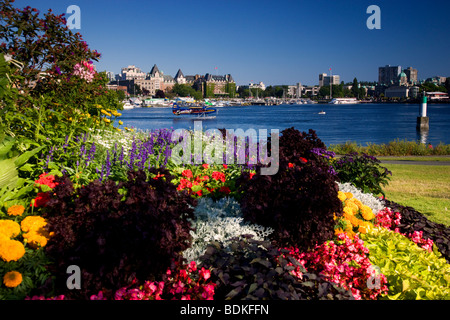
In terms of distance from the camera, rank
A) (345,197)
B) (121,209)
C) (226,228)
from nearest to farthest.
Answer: (121,209) < (226,228) < (345,197)

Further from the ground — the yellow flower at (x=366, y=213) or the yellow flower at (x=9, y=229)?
the yellow flower at (x=9, y=229)

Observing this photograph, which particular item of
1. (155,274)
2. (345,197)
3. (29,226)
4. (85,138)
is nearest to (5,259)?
(29,226)

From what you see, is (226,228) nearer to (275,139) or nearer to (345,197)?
(345,197)

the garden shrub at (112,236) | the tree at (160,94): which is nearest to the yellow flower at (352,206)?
the garden shrub at (112,236)

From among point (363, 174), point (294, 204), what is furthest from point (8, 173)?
point (363, 174)

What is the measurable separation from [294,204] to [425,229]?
2381 mm

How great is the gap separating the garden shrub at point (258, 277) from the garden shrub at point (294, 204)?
0.48 meters

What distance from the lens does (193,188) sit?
4.94 metres

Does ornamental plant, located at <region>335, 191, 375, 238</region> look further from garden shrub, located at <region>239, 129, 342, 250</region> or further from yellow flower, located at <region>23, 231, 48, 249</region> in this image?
yellow flower, located at <region>23, 231, 48, 249</region>

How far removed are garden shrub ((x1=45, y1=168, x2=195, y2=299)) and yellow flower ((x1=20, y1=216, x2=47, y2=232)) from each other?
0.45 feet

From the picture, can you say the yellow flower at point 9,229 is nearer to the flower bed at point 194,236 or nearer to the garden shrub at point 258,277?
the flower bed at point 194,236

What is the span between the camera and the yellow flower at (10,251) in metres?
2.86
